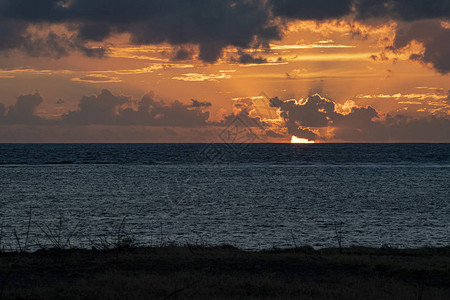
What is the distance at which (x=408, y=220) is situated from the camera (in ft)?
115

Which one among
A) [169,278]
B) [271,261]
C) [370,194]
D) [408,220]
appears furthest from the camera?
[370,194]

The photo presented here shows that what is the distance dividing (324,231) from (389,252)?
907cm

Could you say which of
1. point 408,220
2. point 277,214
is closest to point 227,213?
point 277,214

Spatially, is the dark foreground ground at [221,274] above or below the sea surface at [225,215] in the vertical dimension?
above

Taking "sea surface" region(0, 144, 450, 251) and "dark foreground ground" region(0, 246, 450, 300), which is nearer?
"dark foreground ground" region(0, 246, 450, 300)

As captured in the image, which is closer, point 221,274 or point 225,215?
point 221,274

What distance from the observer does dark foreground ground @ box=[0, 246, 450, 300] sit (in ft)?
44.9

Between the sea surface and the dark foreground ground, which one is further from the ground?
the dark foreground ground

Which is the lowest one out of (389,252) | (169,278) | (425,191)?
(425,191)

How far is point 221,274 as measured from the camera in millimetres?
16281

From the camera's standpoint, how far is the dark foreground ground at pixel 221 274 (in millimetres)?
13688

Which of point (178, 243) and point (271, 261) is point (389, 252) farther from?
point (178, 243)

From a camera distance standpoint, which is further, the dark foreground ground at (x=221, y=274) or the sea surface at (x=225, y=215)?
the sea surface at (x=225, y=215)

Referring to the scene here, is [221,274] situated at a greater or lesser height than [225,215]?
greater
